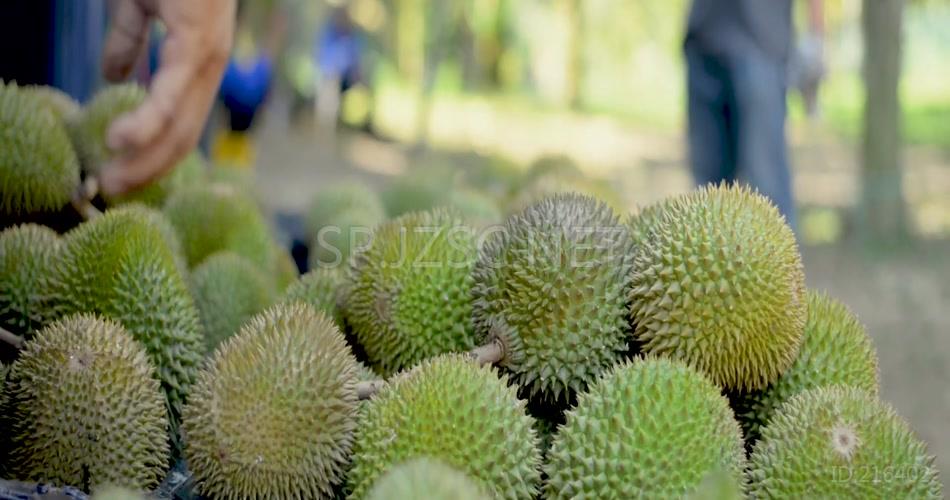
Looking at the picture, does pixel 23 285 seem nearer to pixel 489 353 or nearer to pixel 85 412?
pixel 85 412

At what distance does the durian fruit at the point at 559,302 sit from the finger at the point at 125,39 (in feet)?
4.15

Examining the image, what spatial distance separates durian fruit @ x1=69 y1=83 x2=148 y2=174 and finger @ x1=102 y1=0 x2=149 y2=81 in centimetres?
15

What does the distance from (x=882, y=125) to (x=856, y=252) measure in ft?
2.92

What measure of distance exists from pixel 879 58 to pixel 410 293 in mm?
5525

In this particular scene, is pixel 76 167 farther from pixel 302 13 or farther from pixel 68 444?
pixel 302 13

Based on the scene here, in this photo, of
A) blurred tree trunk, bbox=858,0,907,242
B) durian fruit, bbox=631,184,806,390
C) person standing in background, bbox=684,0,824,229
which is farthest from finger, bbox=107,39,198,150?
blurred tree trunk, bbox=858,0,907,242

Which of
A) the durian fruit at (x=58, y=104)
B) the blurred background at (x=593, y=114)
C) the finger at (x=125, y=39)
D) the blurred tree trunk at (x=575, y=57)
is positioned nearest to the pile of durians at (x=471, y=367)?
→ the blurred background at (x=593, y=114)

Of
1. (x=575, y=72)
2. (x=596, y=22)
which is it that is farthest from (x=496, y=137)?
(x=596, y=22)

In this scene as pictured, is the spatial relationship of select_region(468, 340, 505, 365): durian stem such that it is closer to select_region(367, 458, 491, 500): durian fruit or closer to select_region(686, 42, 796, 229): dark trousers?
select_region(367, 458, 491, 500): durian fruit

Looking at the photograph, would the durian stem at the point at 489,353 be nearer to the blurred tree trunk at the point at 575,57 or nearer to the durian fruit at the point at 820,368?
the durian fruit at the point at 820,368

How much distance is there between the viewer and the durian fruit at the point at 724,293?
50.8 inches

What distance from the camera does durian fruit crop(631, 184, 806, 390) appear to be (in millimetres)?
1291

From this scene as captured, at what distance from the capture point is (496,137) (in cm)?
1390

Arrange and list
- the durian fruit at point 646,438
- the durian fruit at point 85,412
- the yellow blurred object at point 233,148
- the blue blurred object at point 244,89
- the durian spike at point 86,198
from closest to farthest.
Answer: the durian fruit at point 646,438 < the durian fruit at point 85,412 < the durian spike at point 86,198 < the yellow blurred object at point 233,148 < the blue blurred object at point 244,89
